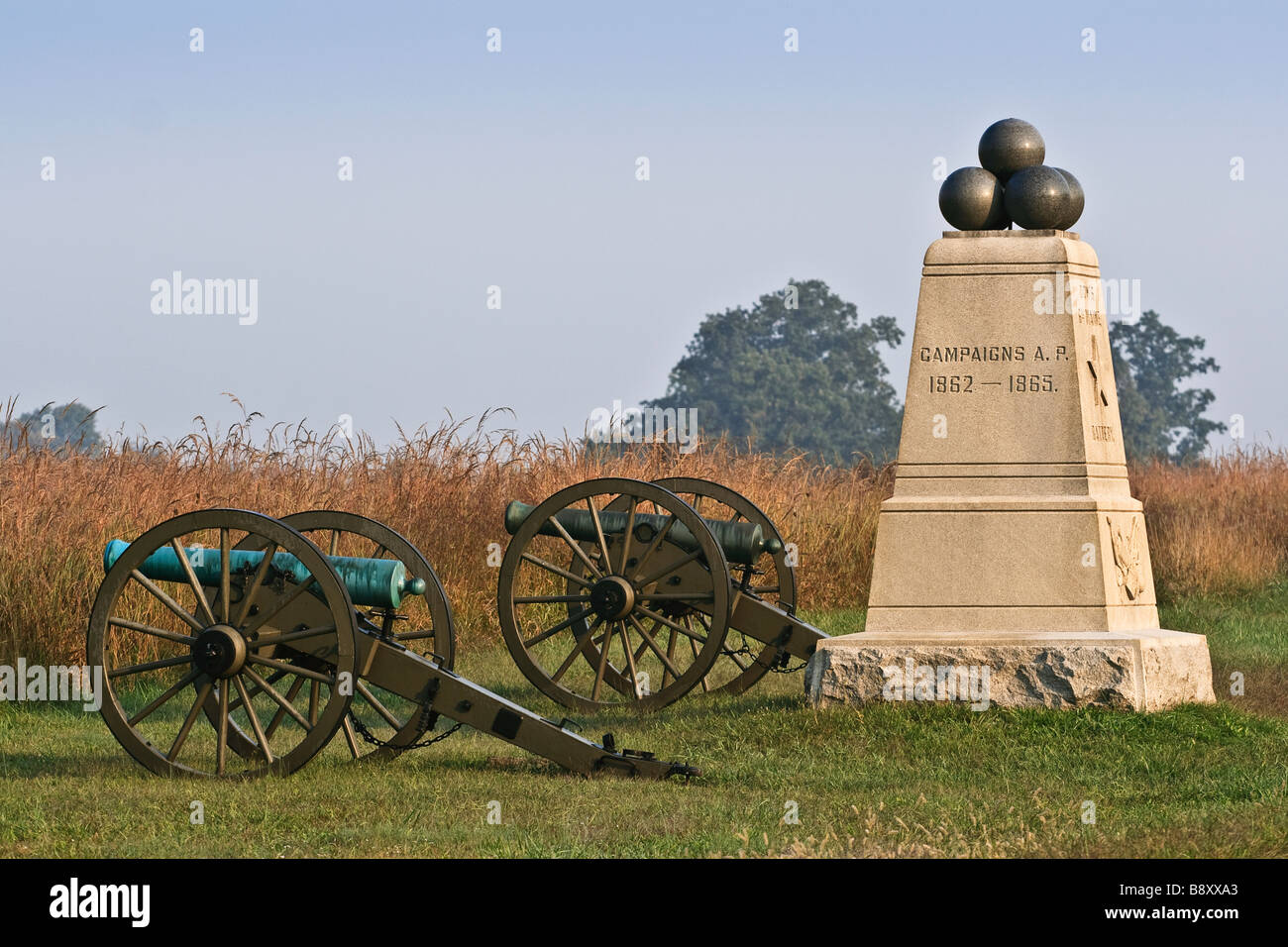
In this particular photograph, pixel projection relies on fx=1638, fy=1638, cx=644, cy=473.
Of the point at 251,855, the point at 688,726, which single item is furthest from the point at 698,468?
the point at 251,855

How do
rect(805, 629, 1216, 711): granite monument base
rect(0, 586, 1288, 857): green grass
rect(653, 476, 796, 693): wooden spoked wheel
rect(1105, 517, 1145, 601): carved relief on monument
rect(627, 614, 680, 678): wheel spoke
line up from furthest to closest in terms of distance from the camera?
rect(653, 476, 796, 693): wooden spoked wheel
rect(627, 614, 680, 678): wheel spoke
rect(1105, 517, 1145, 601): carved relief on monument
rect(805, 629, 1216, 711): granite monument base
rect(0, 586, 1288, 857): green grass

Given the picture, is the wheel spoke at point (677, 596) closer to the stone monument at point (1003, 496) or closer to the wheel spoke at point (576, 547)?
the wheel spoke at point (576, 547)

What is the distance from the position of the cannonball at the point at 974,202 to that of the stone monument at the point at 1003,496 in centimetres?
1

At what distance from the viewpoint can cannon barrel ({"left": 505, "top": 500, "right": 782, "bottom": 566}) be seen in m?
10.0

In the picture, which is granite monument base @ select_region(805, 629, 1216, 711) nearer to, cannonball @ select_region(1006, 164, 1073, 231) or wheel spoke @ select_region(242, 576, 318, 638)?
cannonball @ select_region(1006, 164, 1073, 231)

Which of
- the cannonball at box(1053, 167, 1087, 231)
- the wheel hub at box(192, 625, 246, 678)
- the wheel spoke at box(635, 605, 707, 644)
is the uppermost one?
the cannonball at box(1053, 167, 1087, 231)

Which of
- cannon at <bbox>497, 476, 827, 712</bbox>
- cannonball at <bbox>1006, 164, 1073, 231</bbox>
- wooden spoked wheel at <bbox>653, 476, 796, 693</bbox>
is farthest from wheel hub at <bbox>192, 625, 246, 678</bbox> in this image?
cannonball at <bbox>1006, 164, 1073, 231</bbox>

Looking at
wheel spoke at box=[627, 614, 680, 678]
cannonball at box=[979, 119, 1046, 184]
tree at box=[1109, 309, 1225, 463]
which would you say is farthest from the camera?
tree at box=[1109, 309, 1225, 463]

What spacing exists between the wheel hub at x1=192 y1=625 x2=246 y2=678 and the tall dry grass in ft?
14.2

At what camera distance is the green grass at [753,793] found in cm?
602

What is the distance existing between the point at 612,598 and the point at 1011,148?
137 inches

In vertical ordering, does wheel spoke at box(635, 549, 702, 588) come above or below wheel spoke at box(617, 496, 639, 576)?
below

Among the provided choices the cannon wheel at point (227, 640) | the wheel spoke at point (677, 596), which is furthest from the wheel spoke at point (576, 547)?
the cannon wheel at point (227, 640)
